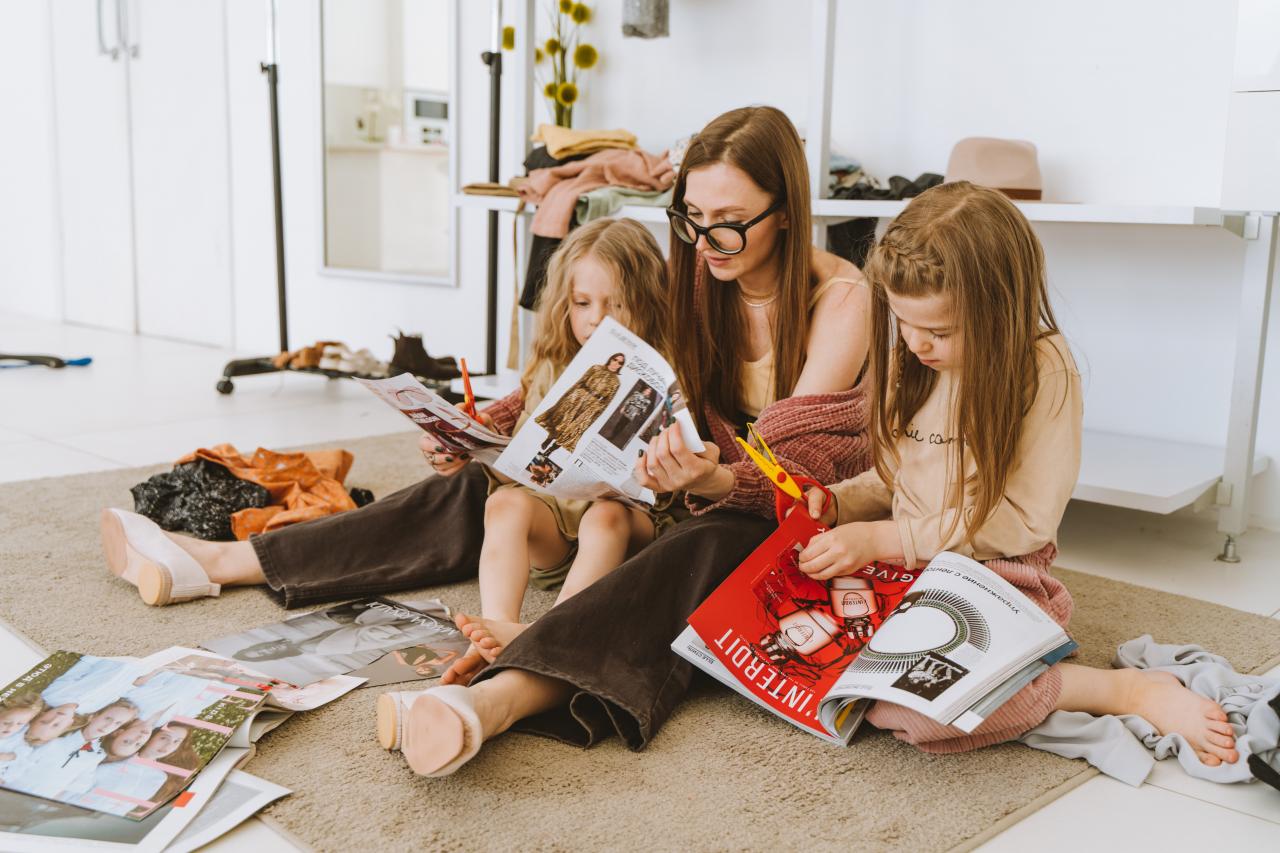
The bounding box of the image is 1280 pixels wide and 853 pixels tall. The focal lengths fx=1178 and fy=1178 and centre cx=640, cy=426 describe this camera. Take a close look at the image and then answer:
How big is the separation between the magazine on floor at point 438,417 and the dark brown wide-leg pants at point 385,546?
25cm

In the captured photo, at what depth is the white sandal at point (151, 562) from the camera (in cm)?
160

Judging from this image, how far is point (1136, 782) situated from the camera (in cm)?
116

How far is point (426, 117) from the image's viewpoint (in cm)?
343

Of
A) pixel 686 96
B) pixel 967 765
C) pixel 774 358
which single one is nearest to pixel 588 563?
pixel 774 358

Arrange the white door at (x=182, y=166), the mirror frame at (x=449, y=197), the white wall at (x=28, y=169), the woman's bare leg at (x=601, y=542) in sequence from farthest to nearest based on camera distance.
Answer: the white wall at (x=28, y=169)
the white door at (x=182, y=166)
the mirror frame at (x=449, y=197)
the woman's bare leg at (x=601, y=542)

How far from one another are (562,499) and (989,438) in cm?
58

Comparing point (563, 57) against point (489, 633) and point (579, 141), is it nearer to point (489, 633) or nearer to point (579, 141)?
point (579, 141)

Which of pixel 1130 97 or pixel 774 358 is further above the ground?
pixel 1130 97

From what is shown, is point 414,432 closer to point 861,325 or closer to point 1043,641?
point 861,325

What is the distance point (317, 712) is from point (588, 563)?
0.36 m

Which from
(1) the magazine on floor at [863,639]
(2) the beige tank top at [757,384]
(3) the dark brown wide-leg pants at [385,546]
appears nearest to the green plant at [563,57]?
(3) the dark brown wide-leg pants at [385,546]

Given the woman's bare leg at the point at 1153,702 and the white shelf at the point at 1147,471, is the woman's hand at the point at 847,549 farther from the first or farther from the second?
the white shelf at the point at 1147,471

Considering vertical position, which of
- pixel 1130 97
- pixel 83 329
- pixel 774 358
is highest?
pixel 1130 97

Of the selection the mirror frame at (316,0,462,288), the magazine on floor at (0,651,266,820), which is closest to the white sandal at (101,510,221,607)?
the magazine on floor at (0,651,266,820)
